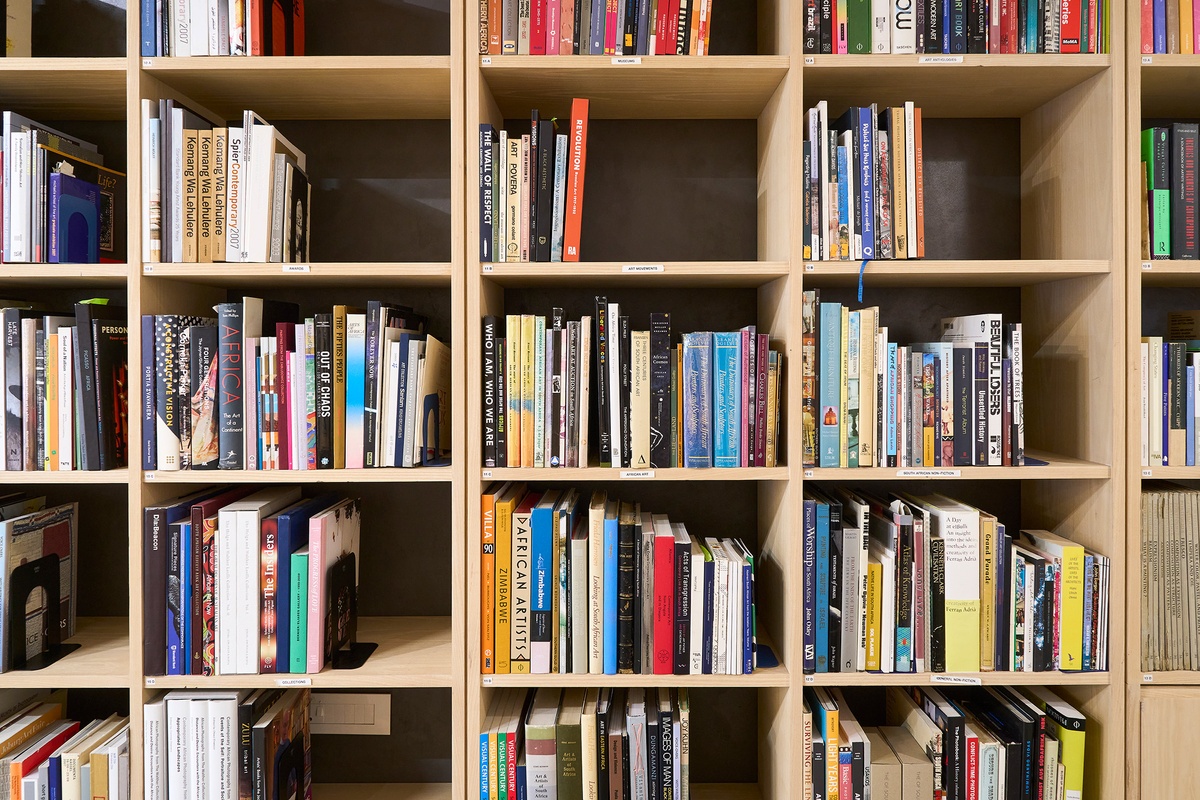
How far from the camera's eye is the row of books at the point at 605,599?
1.56m

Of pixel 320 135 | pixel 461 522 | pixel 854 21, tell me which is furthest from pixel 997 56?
pixel 320 135

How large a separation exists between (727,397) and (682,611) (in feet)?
1.51

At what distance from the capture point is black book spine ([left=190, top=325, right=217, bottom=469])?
155cm

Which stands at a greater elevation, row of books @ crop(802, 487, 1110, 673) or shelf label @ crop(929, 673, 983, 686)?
row of books @ crop(802, 487, 1110, 673)

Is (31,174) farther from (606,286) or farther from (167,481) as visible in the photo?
(606,286)

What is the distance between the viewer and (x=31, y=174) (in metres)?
1.56

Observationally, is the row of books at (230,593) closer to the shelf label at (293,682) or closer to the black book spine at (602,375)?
the shelf label at (293,682)

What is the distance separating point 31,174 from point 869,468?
187 centimetres

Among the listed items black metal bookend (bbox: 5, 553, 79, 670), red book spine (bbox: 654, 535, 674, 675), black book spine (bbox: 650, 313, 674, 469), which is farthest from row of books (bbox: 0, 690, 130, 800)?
black book spine (bbox: 650, 313, 674, 469)

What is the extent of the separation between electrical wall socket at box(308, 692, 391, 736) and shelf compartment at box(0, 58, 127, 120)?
155cm

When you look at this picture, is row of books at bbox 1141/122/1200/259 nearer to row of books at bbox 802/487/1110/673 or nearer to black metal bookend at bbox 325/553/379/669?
row of books at bbox 802/487/1110/673

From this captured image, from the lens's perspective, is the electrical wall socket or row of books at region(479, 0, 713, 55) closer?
row of books at region(479, 0, 713, 55)

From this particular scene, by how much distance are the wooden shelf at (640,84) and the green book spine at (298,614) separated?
1116 mm

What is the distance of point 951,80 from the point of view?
5.39 feet
